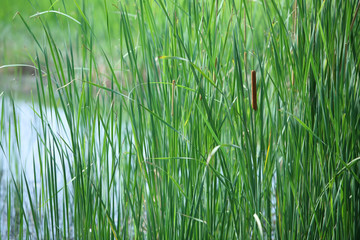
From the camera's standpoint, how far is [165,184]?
932mm

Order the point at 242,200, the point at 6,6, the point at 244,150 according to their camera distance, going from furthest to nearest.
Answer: the point at 6,6
the point at 242,200
the point at 244,150

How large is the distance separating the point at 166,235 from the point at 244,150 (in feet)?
0.82

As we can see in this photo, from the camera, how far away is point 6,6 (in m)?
4.18

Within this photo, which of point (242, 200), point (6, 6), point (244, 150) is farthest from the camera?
point (6, 6)

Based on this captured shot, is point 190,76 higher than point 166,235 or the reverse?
higher

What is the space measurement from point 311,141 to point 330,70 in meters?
0.15

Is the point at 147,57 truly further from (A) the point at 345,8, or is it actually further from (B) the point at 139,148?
(A) the point at 345,8

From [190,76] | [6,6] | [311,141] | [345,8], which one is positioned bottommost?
[311,141]

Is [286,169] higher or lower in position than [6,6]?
lower

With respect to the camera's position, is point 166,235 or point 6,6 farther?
point 6,6

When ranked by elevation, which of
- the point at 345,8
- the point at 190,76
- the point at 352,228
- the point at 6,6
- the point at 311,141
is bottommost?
the point at 352,228

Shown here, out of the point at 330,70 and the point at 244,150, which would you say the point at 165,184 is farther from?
the point at 330,70

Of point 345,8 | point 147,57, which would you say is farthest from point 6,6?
point 345,8

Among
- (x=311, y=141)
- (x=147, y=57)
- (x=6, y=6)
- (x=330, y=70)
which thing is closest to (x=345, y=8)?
(x=330, y=70)
